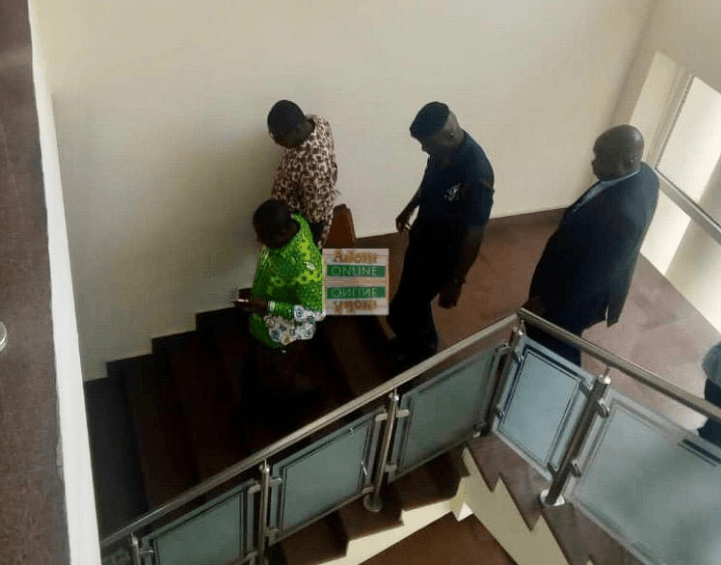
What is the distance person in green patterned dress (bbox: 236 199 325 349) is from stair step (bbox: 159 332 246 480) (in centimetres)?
107

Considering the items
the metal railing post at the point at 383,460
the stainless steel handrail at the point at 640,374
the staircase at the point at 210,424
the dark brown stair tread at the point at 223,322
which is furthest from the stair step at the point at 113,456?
the stainless steel handrail at the point at 640,374

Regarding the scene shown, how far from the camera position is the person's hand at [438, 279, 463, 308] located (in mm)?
4020

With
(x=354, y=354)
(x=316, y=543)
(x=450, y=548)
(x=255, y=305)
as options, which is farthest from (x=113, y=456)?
(x=450, y=548)

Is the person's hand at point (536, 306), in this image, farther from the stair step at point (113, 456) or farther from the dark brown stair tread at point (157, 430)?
the stair step at point (113, 456)

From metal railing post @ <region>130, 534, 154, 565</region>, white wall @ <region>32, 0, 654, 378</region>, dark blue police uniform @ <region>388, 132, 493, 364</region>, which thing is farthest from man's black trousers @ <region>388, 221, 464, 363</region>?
metal railing post @ <region>130, 534, 154, 565</region>

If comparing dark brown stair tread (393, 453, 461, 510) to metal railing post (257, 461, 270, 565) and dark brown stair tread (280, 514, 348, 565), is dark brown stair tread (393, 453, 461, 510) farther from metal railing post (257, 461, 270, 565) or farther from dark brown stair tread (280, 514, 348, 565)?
metal railing post (257, 461, 270, 565)

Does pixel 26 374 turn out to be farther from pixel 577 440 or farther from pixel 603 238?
pixel 577 440

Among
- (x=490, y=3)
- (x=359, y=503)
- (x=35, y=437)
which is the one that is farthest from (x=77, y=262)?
(x=35, y=437)

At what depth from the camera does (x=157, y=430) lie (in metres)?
5.09

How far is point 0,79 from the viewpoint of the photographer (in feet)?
8.04

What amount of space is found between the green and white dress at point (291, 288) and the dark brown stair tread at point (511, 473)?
1245 millimetres

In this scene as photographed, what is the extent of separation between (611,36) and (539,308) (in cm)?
213

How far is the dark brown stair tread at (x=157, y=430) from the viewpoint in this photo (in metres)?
4.79

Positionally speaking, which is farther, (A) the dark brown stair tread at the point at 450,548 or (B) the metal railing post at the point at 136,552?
(A) the dark brown stair tread at the point at 450,548
